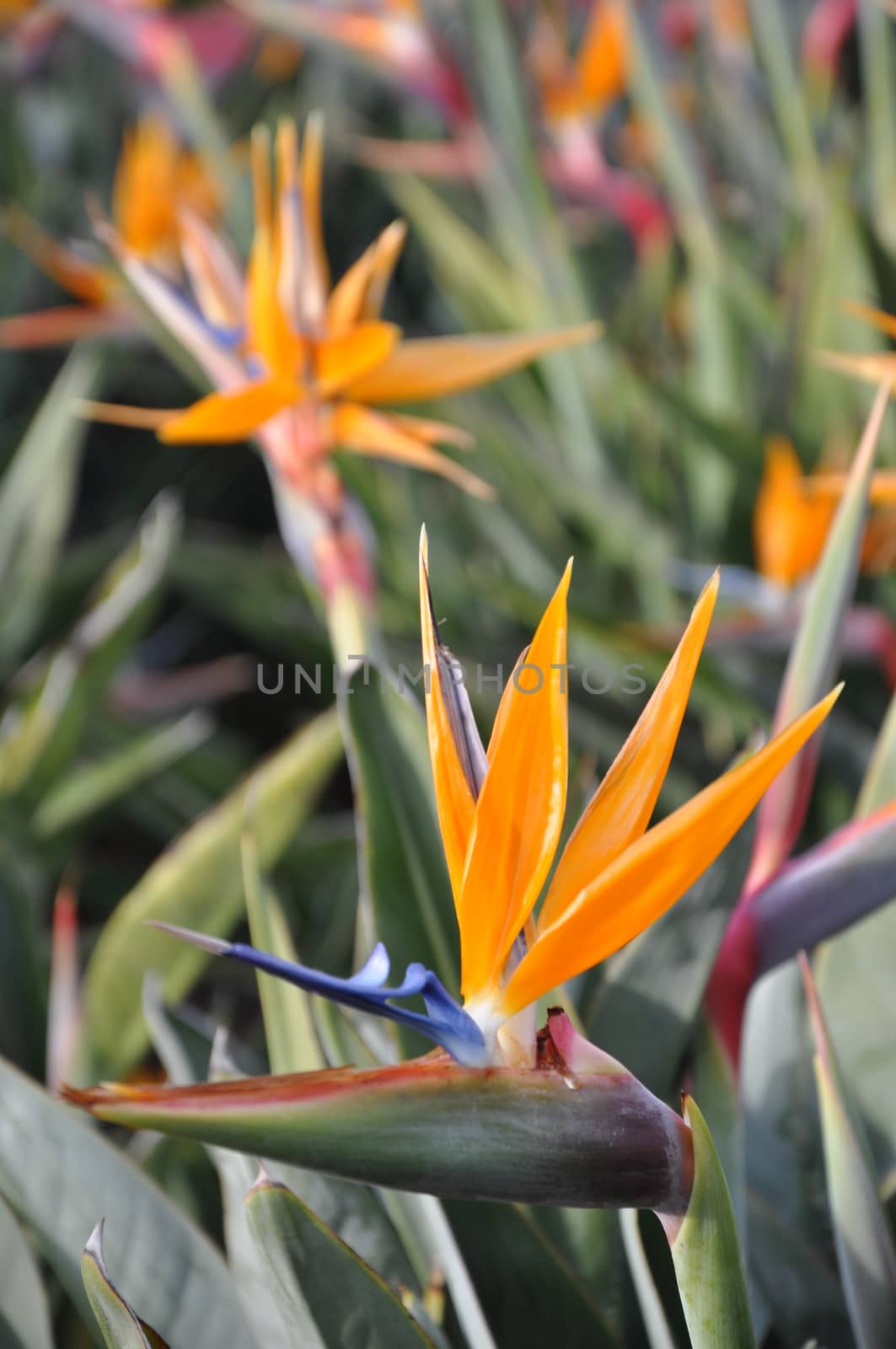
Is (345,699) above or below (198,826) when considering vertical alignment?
above

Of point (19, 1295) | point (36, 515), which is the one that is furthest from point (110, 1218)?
point (36, 515)

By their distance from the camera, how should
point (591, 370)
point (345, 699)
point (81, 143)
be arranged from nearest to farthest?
point (345, 699)
point (591, 370)
point (81, 143)

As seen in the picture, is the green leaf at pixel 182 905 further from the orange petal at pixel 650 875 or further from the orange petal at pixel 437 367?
the orange petal at pixel 650 875

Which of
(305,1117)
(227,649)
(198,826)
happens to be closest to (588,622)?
(198,826)

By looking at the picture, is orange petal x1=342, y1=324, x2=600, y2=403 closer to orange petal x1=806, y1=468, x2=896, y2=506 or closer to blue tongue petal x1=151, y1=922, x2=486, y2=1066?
orange petal x1=806, y1=468, x2=896, y2=506

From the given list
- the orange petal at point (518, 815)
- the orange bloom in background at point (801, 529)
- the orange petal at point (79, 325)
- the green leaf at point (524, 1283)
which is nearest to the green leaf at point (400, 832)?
the green leaf at point (524, 1283)

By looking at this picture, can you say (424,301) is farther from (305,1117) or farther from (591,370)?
(305,1117)
